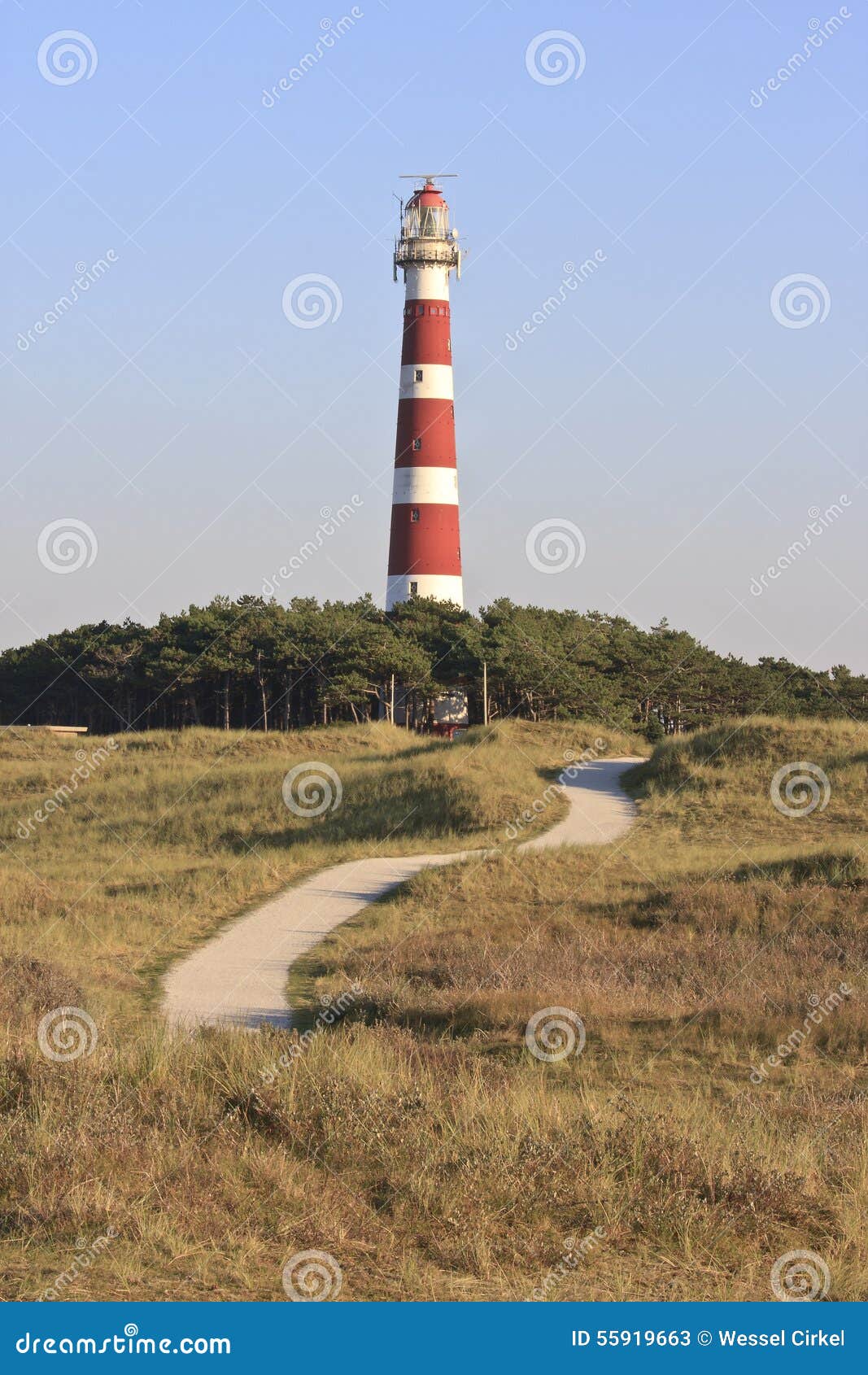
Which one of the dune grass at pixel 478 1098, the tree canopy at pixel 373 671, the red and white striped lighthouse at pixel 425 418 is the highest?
the red and white striped lighthouse at pixel 425 418

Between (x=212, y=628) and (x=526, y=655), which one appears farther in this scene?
(x=212, y=628)

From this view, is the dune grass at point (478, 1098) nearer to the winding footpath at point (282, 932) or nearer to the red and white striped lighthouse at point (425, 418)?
the winding footpath at point (282, 932)

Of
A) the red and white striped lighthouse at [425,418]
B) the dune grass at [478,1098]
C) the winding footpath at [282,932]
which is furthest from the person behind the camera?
the red and white striped lighthouse at [425,418]

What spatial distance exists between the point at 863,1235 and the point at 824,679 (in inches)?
2603

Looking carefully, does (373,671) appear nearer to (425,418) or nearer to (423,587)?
(423,587)

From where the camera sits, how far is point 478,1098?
9.27 m

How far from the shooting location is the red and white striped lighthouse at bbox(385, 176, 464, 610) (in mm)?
52094

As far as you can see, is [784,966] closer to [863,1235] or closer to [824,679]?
[863,1235]

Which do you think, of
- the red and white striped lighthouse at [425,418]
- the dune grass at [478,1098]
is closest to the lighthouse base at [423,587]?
the red and white striped lighthouse at [425,418]

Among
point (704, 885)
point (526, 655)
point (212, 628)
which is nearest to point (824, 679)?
point (526, 655)

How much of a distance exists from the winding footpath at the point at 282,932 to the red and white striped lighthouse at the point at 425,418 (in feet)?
70.7

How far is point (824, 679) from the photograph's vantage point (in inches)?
2798

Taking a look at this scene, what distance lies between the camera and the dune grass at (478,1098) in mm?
7121

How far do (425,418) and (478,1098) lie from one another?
44.7 metres
